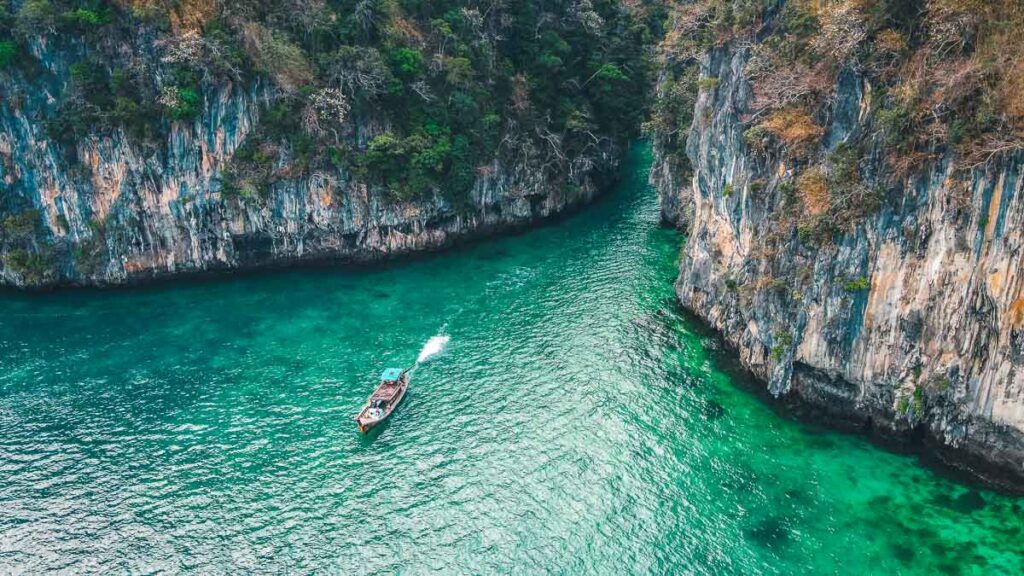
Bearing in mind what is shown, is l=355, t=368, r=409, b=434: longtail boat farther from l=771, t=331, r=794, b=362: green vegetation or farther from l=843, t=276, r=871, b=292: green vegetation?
l=843, t=276, r=871, b=292: green vegetation

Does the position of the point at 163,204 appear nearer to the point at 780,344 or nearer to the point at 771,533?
the point at 780,344

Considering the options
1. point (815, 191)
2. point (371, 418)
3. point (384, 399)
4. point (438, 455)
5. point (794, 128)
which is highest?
point (794, 128)

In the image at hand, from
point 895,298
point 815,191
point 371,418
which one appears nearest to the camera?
point 895,298

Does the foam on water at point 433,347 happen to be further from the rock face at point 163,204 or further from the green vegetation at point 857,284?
the green vegetation at point 857,284

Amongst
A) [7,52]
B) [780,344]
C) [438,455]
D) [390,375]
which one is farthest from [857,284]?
[7,52]

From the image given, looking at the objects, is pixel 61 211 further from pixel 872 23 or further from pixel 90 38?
pixel 872 23

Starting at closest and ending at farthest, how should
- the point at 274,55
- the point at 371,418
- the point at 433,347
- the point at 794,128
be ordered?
1. the point at 794,128
2. the point at 371,418
3. the point at 433,347
4. the point at 274,55
